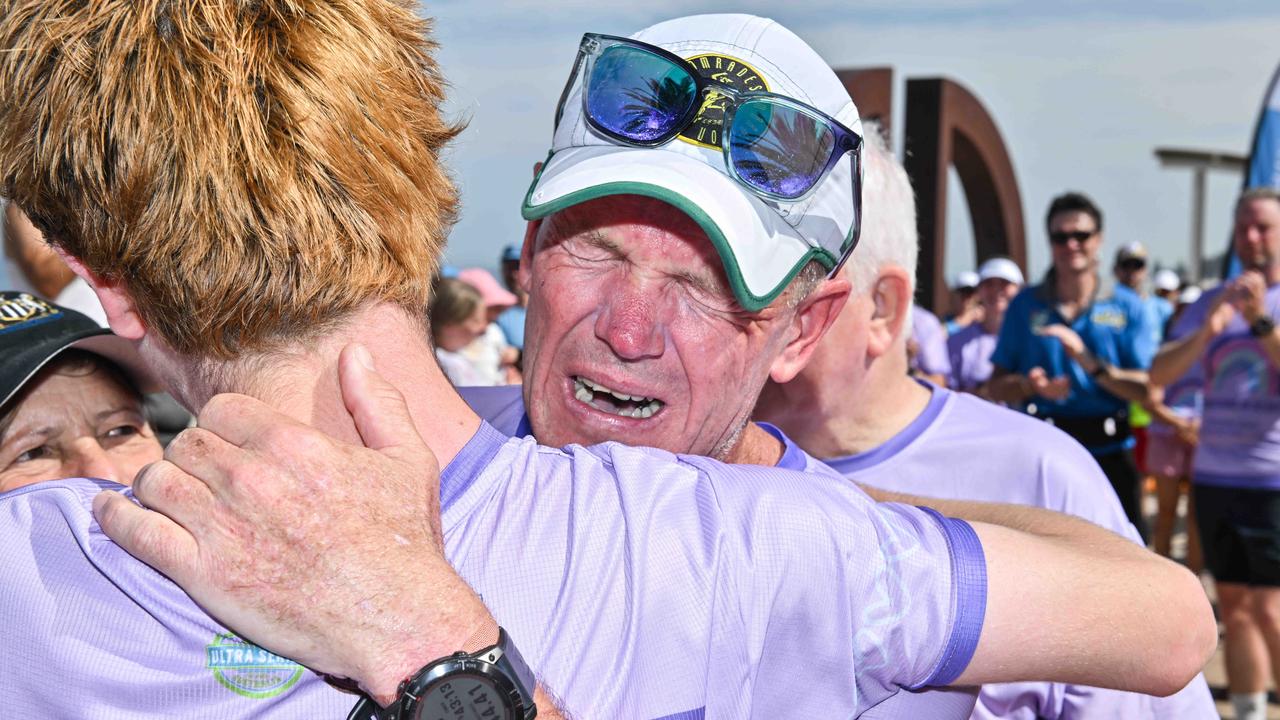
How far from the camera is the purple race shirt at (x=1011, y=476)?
85.8 inches

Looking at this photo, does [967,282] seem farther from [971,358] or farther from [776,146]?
[776,146]

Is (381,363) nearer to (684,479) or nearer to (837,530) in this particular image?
(684,479)

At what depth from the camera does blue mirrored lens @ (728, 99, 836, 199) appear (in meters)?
1.80

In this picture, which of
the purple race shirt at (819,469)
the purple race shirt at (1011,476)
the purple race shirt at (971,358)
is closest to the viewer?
the purple race shirt at (819,469)

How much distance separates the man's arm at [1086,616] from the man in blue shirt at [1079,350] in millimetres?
5467

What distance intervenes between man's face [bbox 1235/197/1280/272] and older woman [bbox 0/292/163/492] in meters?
5.28

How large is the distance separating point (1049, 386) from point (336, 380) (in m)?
6.04

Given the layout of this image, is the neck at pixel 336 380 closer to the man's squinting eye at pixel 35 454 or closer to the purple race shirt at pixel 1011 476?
the man's squinting eye at pixel 35 454

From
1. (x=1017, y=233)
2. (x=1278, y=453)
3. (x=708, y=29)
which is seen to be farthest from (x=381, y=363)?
(x=1017, y=233)

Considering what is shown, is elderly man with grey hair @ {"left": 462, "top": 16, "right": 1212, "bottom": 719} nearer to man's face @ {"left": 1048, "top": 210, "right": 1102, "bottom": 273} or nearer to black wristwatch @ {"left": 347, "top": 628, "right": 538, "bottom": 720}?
black wristwatch @ {"left": 347, "top": 628, "right": 538, "bottom": 720}

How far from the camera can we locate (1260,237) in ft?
18.9

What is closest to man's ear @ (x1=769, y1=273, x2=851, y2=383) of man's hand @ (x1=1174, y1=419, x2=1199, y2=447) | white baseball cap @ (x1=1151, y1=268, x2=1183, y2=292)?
man's hand @ (x1=1174, y1=419, x2=1199, y2=447)

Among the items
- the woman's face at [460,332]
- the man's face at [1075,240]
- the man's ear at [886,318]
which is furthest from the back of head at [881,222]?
the woman's face at [460,332]

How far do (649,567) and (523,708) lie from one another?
0.68ft
